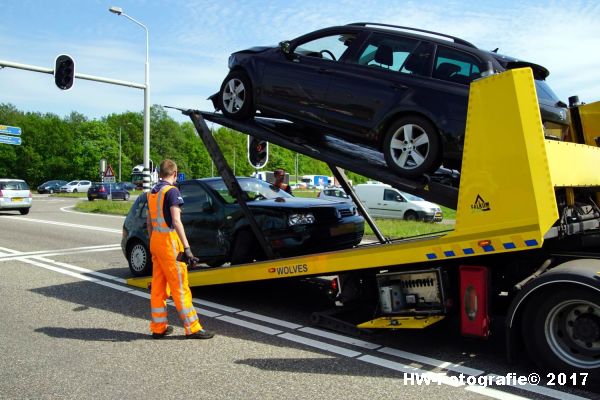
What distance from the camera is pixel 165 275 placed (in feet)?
17.5

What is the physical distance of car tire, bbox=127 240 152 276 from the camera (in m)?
8.14

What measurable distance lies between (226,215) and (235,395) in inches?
136

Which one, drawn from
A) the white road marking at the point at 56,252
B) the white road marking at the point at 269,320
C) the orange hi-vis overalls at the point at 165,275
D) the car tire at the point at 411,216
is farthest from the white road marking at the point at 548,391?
the car tire at the point at 411,216

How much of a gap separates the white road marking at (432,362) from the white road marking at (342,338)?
0.44 feet

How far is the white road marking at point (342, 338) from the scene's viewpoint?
4863mm

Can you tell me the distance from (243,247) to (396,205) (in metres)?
16.2

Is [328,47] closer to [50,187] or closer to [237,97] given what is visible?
[237,97]

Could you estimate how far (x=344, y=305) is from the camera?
530cm

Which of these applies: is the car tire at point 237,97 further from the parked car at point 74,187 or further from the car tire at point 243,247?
the parked car at point 74,187

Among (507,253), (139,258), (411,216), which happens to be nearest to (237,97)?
(139,258)

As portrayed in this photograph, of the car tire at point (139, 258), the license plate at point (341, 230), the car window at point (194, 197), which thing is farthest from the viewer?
the car tire at point (139, 258)

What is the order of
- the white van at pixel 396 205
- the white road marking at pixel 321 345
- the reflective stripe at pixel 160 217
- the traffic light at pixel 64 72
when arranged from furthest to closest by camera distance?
the white van at pixel 396 205 → the traffic light at pixel 64 72 → the reflective stripe at pixel 160 217 → the white road marking at pixel 321 345

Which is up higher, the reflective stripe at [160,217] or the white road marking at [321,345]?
the reflective stripe at [160,217]

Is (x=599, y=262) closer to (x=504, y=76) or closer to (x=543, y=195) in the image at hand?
(x=543, y=195)
